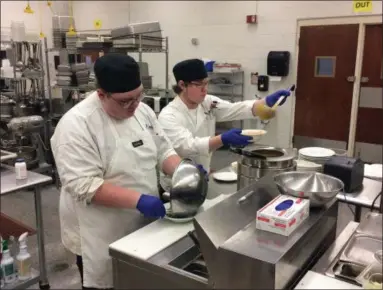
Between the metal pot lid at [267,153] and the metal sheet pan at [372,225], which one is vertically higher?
the metal pot lid at [267,153]

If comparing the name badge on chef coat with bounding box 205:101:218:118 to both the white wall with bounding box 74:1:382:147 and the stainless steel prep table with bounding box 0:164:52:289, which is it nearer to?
the stainless steel prep table with bounding box 0:164:52:289

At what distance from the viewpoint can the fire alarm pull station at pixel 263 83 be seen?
17.0 feet

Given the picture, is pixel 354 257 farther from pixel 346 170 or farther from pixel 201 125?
pixel 201 125

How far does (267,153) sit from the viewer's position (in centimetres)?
180

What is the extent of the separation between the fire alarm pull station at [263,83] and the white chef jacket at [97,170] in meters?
3.68

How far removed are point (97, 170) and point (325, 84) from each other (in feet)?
13.2

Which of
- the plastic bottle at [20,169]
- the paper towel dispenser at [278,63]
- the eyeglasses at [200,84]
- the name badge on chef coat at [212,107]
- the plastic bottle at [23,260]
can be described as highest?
the paper towel dispenser at [278,63]

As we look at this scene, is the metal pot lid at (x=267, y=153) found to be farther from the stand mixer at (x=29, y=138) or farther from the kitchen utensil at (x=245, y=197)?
the stand mixer at (x=29, y=138)

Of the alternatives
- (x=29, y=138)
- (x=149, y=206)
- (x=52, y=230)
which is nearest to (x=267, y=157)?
(x=149, y=206)

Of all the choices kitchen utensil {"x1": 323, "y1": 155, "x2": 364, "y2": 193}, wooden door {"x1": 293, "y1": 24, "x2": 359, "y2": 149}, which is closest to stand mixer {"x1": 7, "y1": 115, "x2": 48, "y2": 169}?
wooden door {"x1": 293, "y1": 24, "x2": 359, "y2": 149}

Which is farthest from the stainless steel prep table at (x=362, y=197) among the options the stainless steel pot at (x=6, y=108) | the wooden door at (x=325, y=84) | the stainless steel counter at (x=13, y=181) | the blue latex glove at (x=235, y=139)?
the stainless steel pot at (x=6, y=108)

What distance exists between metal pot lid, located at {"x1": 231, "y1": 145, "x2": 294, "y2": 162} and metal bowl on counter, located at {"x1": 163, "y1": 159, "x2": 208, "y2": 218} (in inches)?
12.7

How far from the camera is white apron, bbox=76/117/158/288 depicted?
1.58 m

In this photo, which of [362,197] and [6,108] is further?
[6,108]
